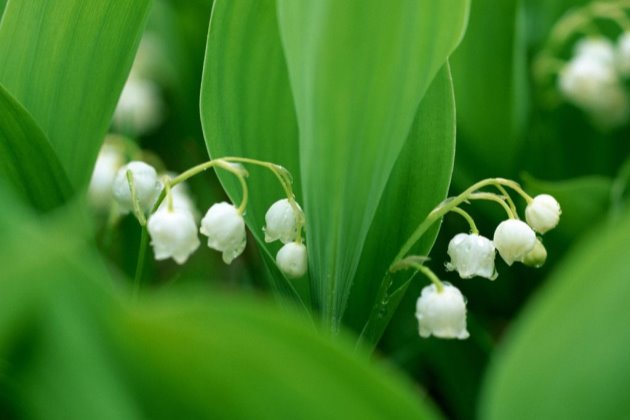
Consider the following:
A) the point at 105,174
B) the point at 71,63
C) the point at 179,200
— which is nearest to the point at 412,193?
the point at 179,200

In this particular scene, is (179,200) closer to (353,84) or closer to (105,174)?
(353,84)

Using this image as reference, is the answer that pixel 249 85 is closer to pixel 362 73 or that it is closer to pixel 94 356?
pixel 362 73

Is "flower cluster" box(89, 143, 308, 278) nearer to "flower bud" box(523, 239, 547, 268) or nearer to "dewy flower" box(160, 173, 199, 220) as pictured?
"dewy flower" box(160, 173, 199, 220)

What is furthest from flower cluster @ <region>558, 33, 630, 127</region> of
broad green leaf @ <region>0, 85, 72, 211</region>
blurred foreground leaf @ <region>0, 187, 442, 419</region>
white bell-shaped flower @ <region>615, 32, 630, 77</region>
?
blurred foreground leaf @ <region>0, 187, 442, 419</region>

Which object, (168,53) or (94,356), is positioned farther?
(168,53)

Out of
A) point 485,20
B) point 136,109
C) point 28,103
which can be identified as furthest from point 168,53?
point 28,103
